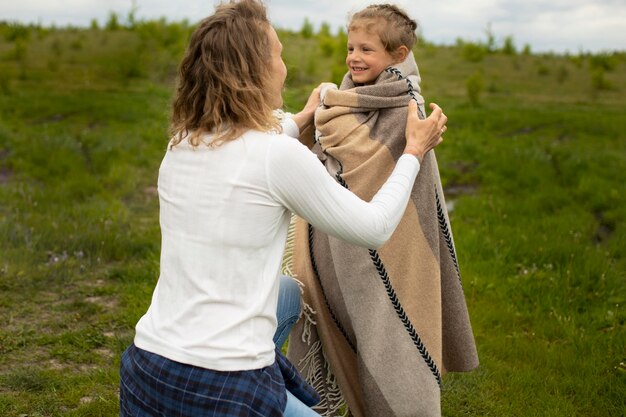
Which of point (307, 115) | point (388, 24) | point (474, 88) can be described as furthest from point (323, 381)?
point (474, 88)

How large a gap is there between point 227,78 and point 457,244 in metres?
4.15

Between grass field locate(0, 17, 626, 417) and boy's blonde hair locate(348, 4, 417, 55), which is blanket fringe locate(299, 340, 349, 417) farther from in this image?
boy's blonde hair locate(348, 4, 417, 55)

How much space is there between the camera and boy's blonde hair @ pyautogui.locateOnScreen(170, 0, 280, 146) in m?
2.04

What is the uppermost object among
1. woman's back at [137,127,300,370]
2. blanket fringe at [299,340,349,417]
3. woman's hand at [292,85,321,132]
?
woman's hand at [292,85,321,132]

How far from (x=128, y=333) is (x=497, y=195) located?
4383 millimetres

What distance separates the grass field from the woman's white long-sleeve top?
1.75 feet

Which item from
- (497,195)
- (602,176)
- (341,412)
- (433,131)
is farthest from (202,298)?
(602,176)

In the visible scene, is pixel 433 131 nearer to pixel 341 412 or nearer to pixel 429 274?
pixel 429 274

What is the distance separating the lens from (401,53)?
2.95m

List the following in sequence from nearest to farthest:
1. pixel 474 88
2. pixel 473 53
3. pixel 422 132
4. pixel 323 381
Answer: pixel 422 132
pixel 323 381
pixel 474 88
pixel 473 53

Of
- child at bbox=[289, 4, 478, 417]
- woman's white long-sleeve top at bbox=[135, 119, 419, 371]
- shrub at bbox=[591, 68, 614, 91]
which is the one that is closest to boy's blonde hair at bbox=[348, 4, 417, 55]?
child at bbox=[289, 4, 478, 417]

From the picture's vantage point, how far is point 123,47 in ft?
A: 56.9

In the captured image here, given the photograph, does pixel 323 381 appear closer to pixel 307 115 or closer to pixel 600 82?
pixel 307 115

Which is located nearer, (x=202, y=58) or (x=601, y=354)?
(x=202, y=58)
